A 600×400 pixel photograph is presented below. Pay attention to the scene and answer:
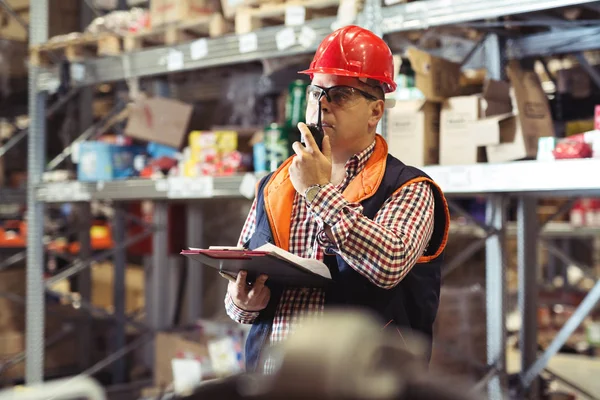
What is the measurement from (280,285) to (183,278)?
519cm

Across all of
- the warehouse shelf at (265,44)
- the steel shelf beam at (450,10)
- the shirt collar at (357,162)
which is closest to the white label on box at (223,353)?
the warehouse shelf at (265,44)

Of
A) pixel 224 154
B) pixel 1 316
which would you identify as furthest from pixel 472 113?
pixel 1 316

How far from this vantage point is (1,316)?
7199 mm

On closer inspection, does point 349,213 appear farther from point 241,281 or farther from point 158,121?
point 158,121

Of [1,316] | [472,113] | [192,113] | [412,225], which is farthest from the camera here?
[1,316]

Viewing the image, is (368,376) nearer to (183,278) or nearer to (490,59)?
(490,59)

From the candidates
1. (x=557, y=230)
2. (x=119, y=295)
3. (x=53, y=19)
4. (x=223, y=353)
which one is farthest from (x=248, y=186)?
(x=557, y=230)

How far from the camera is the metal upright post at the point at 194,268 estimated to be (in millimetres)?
7336

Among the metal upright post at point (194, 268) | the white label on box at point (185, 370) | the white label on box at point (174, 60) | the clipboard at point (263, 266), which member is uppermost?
the white label on box at point (174, 60)

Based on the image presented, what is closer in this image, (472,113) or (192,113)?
(472,113)

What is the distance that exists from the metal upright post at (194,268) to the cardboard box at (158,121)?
57.3 inches

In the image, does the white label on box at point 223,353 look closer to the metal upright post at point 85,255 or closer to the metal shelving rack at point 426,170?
the metal shelving rack at point 426,170

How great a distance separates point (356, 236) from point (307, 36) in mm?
2611

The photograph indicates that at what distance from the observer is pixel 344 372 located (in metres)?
0.74
